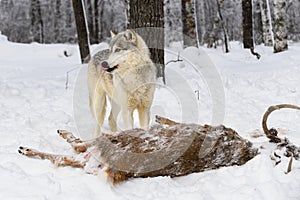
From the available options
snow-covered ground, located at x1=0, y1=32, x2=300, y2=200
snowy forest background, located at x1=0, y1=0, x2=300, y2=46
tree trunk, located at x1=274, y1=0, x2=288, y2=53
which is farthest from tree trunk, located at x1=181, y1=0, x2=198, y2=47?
snowy forest background, located at x1=0, y1=0, x2=300, y2=46

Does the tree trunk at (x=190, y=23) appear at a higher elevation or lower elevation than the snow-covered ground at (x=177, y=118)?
higher

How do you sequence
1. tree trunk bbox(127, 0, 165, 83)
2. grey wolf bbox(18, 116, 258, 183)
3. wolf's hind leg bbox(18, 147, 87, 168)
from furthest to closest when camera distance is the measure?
tree trunk bbox(127, 0, 165, 83)
wolf's hind leg bbox(18, 147, 87, 168)
grey wolf bbox(18, 116, 258, 183)

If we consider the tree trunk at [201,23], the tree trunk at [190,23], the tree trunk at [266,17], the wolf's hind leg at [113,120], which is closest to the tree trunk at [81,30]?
the tree trunk at [190,23]

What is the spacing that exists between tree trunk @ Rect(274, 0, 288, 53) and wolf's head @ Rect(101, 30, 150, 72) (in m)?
7.14

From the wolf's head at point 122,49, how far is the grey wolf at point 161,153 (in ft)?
6.33

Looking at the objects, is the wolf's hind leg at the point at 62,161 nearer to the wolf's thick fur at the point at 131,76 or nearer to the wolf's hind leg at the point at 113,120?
the wolf's thick fur at the point at 131,76

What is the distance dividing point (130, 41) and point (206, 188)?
2.73 m

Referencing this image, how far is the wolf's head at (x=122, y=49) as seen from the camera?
4820 mm

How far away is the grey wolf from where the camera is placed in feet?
9.21

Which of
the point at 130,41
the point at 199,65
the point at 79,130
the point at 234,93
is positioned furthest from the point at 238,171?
the point at 199,65

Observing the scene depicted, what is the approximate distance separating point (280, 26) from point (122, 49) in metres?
7.39

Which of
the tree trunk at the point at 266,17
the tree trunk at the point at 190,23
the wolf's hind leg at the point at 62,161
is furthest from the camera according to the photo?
the tree trunk at the point at 266,17

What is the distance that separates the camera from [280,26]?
1076cm

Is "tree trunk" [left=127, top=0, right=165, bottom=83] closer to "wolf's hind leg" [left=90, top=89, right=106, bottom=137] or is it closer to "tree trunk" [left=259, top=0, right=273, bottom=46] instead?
"wolf's hind leg" [left=90, top=89, right=106, bottom=137]
